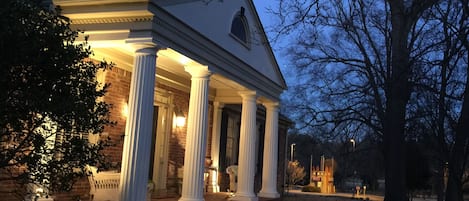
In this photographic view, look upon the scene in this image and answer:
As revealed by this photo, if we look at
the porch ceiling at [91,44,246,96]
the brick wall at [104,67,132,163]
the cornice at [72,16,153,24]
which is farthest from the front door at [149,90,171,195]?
the cornice at [72,16,153,24]

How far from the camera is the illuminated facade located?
291 inches

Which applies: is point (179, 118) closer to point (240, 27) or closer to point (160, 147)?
point (160, 147)

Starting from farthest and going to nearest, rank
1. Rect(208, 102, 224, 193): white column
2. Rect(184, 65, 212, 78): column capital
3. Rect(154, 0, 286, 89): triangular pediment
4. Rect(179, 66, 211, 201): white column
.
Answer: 1. Rect(208, 102, 224, 193): white column
2. Rect(184, 65, 212, 78): column capital
3. Rect(179, 66, 211, 201): white column
4. Rect(154, 0, 286, 89): triangular pediment

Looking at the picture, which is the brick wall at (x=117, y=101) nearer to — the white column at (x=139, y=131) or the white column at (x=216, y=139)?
the white column at (x=139, y=131)

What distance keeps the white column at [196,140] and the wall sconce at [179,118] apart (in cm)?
340

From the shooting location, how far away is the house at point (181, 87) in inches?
291

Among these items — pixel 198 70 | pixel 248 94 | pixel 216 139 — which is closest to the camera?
pixel 198 70

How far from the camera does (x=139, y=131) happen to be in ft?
24.0

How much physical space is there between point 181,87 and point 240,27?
234cm

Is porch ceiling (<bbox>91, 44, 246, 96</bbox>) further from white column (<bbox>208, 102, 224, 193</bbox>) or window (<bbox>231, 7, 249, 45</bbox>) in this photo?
window (<bbox>231, 7, 249, 45</bbox>)

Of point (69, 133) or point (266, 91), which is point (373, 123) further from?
point (69, 133)

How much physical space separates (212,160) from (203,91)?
574 cm

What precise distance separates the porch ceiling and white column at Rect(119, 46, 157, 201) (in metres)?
0.47

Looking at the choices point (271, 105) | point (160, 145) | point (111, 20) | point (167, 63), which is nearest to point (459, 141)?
point (271, 105)
